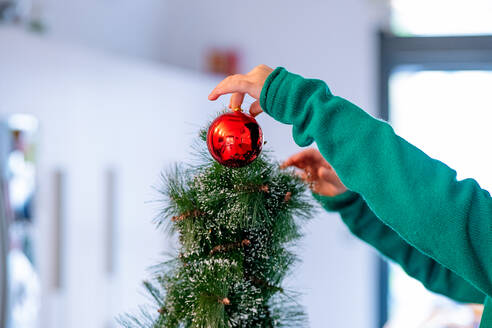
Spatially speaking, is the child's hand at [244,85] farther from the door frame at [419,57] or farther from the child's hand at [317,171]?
the door frame at [419,57]

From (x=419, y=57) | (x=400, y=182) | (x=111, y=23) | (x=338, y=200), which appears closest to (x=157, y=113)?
(x=111, y=23)

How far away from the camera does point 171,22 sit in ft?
12.0

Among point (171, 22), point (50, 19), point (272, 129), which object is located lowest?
point (272, 129)

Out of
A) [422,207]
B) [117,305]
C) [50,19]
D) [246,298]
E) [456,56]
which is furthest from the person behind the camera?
[456,56]

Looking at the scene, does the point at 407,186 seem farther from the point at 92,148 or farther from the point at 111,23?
the point at 111,23

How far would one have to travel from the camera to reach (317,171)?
922mm

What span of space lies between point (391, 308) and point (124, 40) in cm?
215

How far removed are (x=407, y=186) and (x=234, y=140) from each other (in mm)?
198

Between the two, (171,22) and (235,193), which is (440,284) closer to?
(235,193)

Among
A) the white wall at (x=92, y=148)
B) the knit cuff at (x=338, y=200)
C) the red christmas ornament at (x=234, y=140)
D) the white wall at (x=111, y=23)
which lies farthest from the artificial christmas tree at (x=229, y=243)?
the white wall at (x=111, y=23)

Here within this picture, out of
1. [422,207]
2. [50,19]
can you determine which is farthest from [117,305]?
[422,207]

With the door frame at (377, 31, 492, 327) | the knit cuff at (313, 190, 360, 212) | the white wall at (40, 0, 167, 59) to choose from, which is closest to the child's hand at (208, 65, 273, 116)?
the knit cuff at (313, 190, 360, 212)

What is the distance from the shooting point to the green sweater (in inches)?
25.0

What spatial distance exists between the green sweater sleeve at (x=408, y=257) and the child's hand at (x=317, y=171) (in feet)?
0.11
